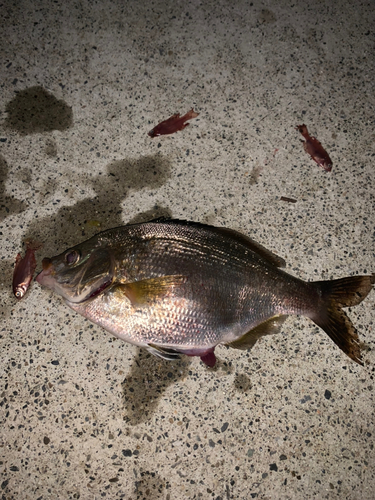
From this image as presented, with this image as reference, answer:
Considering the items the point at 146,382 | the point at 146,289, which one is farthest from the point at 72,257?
the point at 146,382

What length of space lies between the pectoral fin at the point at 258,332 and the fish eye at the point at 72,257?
1220mm

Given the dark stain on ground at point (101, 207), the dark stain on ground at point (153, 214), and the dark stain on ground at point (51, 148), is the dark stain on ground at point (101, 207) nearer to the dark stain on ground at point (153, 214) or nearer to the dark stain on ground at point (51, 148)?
the dark stain on ground at point (153, 214)

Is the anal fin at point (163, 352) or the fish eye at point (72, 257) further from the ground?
the fish eye at point (72, 257)

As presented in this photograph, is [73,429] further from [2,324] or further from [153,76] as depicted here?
[153,76]

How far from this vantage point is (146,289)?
213 centimetres

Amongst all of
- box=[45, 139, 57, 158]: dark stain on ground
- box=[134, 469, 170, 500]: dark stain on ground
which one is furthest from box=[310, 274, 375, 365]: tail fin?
box=[45, 139, 57, 158]: dark stain on ground

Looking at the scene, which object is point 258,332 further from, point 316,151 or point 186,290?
point 316,151

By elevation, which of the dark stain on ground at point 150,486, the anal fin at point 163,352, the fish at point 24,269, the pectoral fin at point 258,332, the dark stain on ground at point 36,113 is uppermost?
the dark stain on ground at point 36,113

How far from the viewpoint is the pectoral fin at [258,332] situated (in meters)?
2.37

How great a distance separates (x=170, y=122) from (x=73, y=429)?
261 centimetres

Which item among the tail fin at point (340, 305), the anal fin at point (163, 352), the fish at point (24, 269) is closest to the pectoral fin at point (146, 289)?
the anal fin at point (163, 352)

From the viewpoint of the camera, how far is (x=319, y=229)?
2840mm

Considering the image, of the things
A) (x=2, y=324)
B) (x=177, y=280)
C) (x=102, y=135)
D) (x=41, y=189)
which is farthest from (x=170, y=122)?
Result: (x=2, y=324)

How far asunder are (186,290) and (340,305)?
3.71 ft
